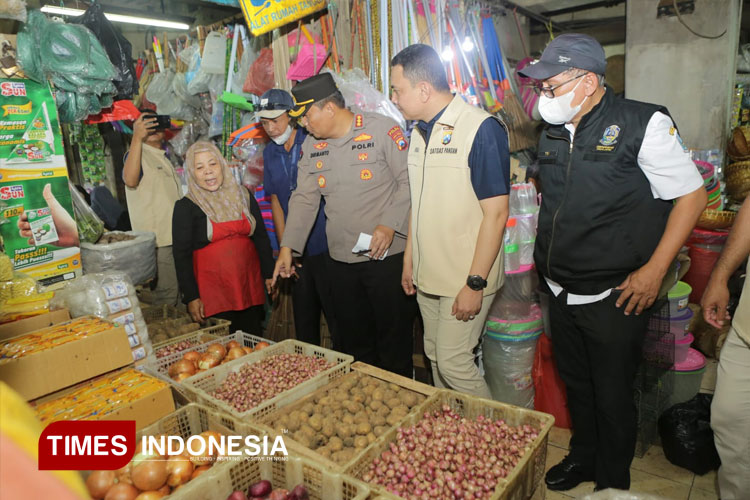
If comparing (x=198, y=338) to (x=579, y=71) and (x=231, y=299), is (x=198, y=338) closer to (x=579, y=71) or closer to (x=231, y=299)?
(x=231, y=299)

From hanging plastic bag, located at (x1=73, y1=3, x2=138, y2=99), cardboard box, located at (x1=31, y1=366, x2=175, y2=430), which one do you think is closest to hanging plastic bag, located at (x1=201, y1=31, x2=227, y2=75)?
hanging plastic bag, located at (x1=73, y1=3, x2=138, y2=99)

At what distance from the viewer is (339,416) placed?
1841 millimetres

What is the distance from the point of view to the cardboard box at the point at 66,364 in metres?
1.62

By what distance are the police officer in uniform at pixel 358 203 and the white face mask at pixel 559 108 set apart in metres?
0.83

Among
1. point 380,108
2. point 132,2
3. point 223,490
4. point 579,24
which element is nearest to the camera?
point 223,490

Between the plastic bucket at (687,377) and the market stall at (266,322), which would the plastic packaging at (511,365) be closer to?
the market stall at (266,322)

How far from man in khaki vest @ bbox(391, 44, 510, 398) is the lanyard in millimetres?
1080

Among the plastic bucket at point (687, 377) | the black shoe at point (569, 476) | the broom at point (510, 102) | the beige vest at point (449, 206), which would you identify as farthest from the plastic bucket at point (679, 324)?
the broom at point (510, 102)

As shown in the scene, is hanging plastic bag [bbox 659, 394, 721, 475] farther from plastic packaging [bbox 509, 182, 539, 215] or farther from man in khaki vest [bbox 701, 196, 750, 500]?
plastic packaging [bbox 509, 182, 539, 215]

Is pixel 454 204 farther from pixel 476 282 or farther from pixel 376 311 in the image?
pixel 376 311

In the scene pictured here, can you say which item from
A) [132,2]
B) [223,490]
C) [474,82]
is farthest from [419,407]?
[132,2]

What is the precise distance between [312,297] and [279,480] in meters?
1.69

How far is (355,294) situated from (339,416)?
0.93 m

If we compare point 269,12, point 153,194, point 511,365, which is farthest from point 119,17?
point 511,365
